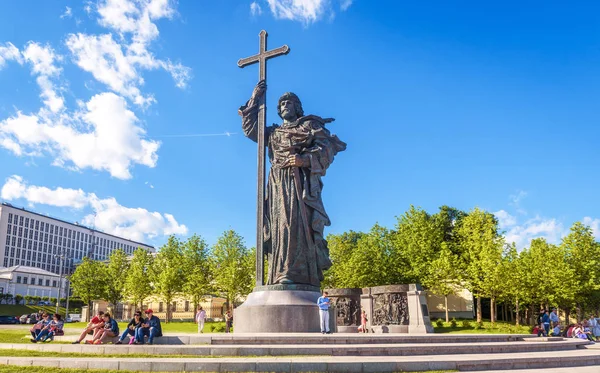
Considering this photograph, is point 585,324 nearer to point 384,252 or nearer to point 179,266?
point 384,252

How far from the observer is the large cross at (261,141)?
16000mm

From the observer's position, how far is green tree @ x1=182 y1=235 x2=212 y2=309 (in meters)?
49.6

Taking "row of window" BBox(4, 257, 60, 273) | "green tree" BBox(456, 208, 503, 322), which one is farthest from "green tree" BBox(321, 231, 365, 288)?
"row of window" BBox(4, 257, 60, 273)

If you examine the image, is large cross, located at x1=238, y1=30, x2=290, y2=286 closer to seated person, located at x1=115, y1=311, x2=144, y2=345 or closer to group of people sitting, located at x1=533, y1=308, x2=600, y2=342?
seated person, located at x1=115, y1=311, x2=144, y2=345

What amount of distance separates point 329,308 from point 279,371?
626 centimetres

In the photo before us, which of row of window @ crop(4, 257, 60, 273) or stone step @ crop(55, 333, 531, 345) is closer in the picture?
stone step @ crop(55, 333, 531, 345)

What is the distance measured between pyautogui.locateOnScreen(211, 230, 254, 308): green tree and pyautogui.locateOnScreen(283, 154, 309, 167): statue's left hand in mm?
32479

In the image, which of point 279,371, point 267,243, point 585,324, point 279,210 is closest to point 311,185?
point 279,210

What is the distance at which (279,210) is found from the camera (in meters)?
16.3

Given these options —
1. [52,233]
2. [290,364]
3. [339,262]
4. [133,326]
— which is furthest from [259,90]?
[52,233]

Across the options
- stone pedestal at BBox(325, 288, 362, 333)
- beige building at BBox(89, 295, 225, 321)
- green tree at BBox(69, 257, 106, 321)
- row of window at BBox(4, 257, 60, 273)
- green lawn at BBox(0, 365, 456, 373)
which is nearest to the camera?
green lawn at BBox(0, 365, 456, 373)

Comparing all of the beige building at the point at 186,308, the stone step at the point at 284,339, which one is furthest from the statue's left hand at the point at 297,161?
the beige building at the point at 186,308

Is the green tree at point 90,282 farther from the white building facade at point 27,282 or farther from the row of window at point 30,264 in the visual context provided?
the row of window at point 30,264

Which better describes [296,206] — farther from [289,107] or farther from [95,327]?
[95,327]
